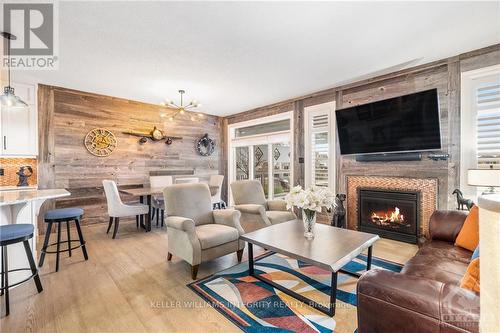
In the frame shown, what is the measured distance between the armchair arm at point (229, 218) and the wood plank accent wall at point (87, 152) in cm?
301

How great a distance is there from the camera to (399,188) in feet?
12.0

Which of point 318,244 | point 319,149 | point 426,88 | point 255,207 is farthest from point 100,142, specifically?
point 426,88

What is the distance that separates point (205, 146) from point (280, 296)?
490 cm

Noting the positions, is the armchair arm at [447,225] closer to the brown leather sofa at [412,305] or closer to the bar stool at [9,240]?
the brown leather sofa at [412,305]

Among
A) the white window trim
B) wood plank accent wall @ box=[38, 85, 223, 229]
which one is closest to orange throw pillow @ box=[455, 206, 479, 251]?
the white window trim

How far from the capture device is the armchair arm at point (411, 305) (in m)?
1.00

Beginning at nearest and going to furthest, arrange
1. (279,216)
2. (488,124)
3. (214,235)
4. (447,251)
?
1. (447,251)
2. (214,235)
3. (488,124)
4. (279,216)

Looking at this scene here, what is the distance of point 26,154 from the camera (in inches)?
148

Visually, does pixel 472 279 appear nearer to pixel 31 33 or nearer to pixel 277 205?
pixel 277 205

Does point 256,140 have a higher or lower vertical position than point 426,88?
lower

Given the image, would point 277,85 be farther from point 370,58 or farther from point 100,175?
point 100,175

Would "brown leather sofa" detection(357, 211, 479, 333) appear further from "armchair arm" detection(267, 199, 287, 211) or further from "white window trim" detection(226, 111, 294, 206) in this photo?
"white window trim" detection(226, 111, 294, 206)

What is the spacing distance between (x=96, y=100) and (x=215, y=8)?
12.5 ft

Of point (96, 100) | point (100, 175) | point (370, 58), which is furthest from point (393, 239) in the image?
point (96, 100)
